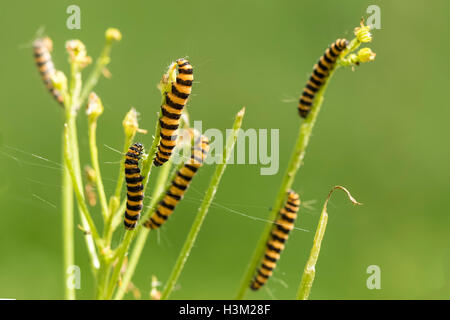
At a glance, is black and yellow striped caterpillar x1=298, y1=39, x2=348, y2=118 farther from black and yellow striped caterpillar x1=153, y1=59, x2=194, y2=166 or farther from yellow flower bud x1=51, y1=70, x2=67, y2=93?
yellow flower bud x1=51, y1=70, x2=67, y2=93

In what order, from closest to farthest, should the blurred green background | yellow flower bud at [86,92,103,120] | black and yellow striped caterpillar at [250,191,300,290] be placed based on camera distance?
yellow flower bud at [86,92,103,120] < black and yellow striped caterpillar at [250,191,300,290] < the blurred green background

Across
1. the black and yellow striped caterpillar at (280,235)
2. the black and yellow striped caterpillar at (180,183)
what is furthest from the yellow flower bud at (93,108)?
the black and yellow striped caterpillar at (280,235)

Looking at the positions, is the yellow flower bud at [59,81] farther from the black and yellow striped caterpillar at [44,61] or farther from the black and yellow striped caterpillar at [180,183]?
the black and yellow striped caterpillar at [44,61]

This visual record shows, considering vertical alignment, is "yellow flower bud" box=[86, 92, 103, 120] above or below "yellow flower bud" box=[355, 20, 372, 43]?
below

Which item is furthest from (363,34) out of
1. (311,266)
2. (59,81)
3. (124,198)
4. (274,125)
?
(274,125)

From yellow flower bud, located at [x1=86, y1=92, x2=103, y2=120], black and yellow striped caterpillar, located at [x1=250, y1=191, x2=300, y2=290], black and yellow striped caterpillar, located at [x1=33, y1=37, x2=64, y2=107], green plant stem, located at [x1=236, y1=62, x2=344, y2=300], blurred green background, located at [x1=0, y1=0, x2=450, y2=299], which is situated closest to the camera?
green plant stem, located at [x1=236, y1=62, x2=344, y2=300]

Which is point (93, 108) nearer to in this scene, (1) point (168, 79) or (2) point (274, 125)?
(1) point (168, 79)

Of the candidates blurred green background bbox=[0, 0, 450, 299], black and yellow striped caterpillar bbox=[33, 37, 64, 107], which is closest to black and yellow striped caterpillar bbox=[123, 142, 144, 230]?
black and yellow striped caterpillar bbox=[33, 37, 64, 107]
